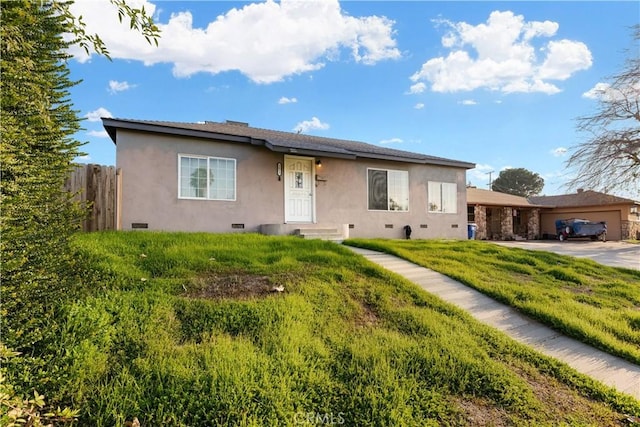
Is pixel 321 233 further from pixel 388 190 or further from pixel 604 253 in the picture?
pixel 604 253

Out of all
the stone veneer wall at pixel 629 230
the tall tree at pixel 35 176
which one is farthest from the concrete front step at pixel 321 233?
the stone veneer wall at pixel 629 230

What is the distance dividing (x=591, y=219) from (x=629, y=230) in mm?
2243

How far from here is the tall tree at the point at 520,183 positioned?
143ft

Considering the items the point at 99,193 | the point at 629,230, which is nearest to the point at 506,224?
the point at 629,230

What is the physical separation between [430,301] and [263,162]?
7.06 meters

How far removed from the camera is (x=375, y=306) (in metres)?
4.45

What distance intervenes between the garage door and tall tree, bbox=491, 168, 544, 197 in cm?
1793

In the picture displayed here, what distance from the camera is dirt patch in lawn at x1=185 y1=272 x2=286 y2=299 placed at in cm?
425

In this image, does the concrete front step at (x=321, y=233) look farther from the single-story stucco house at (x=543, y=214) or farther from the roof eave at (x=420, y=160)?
the single-story stucco house at (x=543, y=214)

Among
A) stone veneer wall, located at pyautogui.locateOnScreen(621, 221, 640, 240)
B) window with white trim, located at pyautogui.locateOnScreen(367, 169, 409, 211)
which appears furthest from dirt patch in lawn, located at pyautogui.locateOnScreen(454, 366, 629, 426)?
stone veneer wall, located at pyautogui.locateOnScreen(621, 221, 640, 240)

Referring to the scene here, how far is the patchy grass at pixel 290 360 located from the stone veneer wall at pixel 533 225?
25.8 metres

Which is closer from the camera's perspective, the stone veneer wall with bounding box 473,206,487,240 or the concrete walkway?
the concrete walkway

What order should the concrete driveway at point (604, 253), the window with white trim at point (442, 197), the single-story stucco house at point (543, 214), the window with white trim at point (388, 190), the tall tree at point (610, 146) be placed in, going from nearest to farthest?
1. the concrete driveway at point (604, 253)
2. the window with white trim at point (388, 190)
3. the window with white trim at point (442, 197)
4. the tall tree at point (610, 146)
5. the single-story stucco house at point (543, 214)

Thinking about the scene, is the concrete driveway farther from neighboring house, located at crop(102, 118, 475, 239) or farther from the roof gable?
the roof gable
